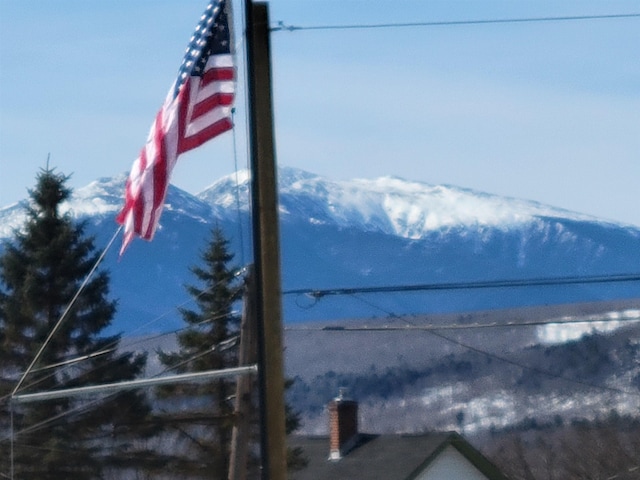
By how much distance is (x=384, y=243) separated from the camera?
19650 centimetres

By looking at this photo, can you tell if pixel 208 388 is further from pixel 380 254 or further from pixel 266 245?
pixel 380 254

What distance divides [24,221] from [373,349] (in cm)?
1377

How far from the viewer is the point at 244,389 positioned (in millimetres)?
20203

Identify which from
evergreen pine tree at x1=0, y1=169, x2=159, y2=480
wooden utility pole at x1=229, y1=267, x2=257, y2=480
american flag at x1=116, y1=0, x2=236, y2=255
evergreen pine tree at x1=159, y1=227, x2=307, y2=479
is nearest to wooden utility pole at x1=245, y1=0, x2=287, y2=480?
american flag at x1=116, y1=0, x2=236, y2=255

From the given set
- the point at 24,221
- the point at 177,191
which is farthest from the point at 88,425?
the point at 177,191

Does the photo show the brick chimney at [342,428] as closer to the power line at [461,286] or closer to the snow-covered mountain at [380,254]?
the power line at [461,286]

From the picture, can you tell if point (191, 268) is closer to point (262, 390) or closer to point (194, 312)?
point (194, 312)

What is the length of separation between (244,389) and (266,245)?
6.82 meters

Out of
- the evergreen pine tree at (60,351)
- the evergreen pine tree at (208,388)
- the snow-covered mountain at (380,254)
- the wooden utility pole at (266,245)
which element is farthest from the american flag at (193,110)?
the snow-covered mountain at (380,254)

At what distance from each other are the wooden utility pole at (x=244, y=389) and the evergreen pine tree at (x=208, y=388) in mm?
8821

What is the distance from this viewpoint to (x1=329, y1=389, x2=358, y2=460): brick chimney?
124 feet

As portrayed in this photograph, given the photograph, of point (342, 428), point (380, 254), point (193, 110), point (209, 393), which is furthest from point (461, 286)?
point (380, 254)

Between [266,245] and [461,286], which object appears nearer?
[266,245]

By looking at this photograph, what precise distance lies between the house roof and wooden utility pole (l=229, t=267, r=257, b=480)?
1507 centimetres
